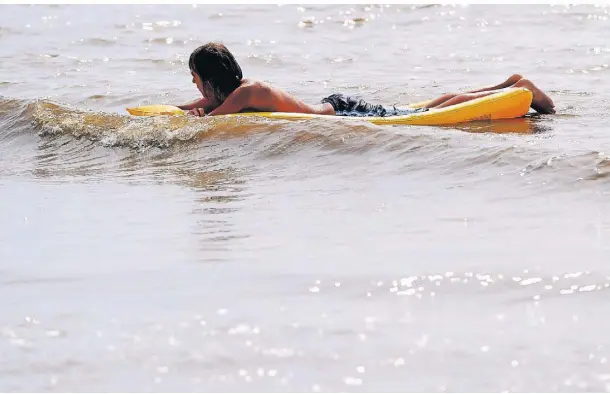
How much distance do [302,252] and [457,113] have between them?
11.3 ft

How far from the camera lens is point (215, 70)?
263 inches

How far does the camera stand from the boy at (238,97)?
665 centimetres

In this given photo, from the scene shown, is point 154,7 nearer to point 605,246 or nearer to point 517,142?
point 517,142

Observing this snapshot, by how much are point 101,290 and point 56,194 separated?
78.7 inches

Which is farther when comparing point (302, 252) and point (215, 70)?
point (215, 70)

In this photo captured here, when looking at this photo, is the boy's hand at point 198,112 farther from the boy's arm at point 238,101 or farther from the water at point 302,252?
the boy's arm at point 238,101

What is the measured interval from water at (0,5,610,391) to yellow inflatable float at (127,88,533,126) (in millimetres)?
123

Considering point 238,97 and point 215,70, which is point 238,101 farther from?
point 215,70

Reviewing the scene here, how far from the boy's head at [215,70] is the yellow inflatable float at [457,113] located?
22cm

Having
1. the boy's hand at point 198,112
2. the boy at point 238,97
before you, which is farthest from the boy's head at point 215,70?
the boy's hand at point 198,112

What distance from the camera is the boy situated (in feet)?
21.8

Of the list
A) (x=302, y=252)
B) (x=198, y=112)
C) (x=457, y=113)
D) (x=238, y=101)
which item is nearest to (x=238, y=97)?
(x=238, y=101)

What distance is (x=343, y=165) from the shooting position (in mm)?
5996

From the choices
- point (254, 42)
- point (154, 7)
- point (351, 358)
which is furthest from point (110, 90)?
point (154, 7)
